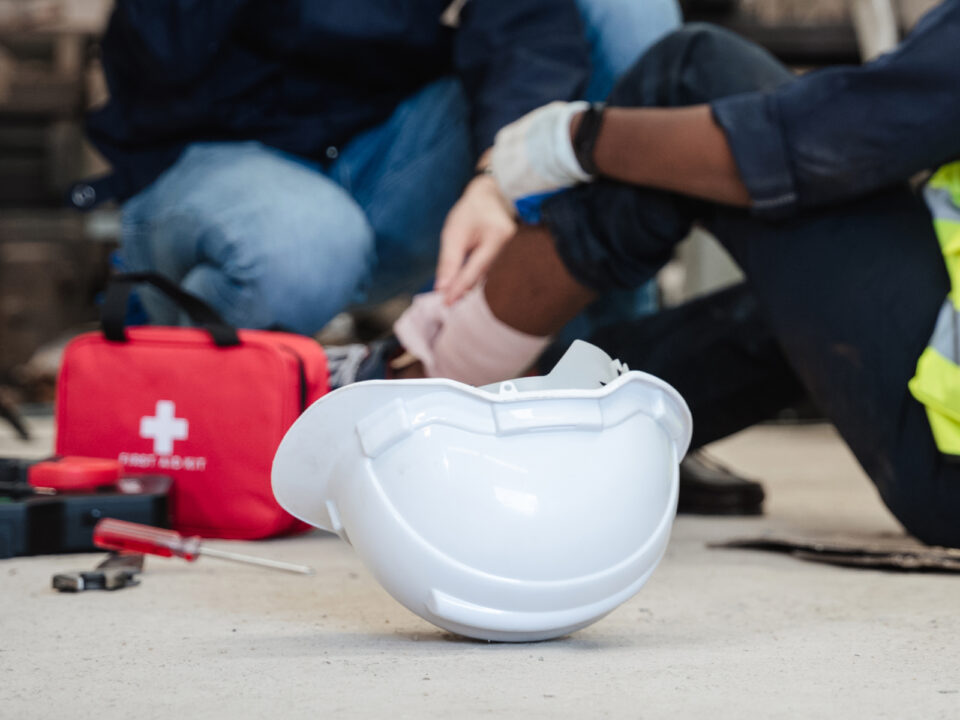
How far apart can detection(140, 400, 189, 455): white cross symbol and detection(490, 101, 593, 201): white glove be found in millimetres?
409

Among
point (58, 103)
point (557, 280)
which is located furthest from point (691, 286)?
point (58, 103)

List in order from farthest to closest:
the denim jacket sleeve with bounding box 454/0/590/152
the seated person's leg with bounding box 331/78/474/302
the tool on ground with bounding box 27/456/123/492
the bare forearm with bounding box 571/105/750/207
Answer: the seated person's leg with bounding box 331/78/474/302 < the denim jacket sleeve with bounding box 454/0/590/152 < the tool on ground with bounding box 27/456/123/492 < the bare forearm with bounding box 571/105/750/207

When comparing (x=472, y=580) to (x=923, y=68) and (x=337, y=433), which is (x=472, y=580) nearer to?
(x=337, y=433)

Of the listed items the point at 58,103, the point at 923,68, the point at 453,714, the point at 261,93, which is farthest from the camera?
the point at 58,103

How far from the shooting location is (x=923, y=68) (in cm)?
79

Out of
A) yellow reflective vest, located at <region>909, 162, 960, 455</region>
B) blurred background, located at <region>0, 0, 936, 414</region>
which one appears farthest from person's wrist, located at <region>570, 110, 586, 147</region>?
blurred background, located at <region>0, 0, 936, 414</region>

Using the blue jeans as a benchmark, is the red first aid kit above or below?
below

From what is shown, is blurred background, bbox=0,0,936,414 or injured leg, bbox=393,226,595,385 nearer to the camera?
injured leg, bbox=393,226,595,385

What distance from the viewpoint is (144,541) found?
89 cm

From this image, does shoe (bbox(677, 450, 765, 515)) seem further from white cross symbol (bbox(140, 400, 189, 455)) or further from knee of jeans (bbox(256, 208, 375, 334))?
white cross symbol (bbox(140, 400, 189, 455))

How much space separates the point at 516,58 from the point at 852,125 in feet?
1.80

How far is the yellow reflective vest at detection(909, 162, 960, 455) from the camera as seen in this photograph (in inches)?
29.8

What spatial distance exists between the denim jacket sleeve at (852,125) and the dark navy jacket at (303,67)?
0.42 meters

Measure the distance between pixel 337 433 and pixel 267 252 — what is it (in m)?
0.73
